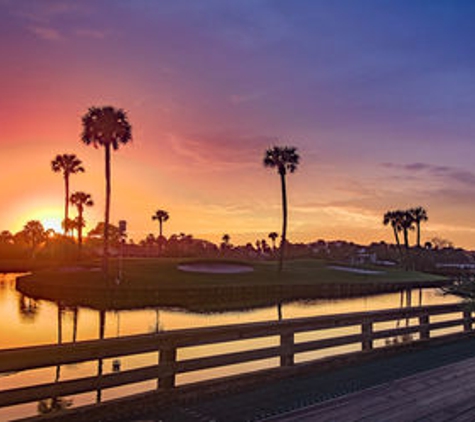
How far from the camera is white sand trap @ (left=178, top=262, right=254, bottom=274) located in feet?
197

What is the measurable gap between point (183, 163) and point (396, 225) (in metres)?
79.1

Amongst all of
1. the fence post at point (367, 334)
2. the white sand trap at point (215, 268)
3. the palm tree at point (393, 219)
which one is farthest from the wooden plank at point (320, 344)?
the palm tree at point (393, 219)

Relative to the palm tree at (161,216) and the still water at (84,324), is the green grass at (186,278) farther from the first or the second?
the palm tree at (161,216)

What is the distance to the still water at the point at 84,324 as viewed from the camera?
47.1 ft

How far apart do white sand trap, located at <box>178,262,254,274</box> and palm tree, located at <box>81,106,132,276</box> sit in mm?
13877

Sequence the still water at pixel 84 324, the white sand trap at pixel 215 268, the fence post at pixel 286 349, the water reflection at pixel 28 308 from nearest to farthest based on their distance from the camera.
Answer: the fence post at pixel 286 349, the still water at pixel 84 324, the water reflection at pixel 28 308, the white sand trap at pixel 215 268

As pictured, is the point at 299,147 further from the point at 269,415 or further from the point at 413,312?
the point at 269,415

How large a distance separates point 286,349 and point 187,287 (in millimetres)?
37100

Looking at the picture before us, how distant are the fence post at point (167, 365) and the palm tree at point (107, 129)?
43.3 m

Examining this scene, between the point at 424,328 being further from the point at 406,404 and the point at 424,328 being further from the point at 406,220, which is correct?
the point at 406,220

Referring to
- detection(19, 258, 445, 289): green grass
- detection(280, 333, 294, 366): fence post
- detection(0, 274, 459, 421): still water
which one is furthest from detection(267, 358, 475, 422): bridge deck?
detection(19, 258, 445, 289): green grass

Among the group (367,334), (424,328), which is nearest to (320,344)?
(367,334)

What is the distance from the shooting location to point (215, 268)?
63812 millimetres

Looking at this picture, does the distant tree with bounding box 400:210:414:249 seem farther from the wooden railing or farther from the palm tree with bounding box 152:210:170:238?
the wooden railing
